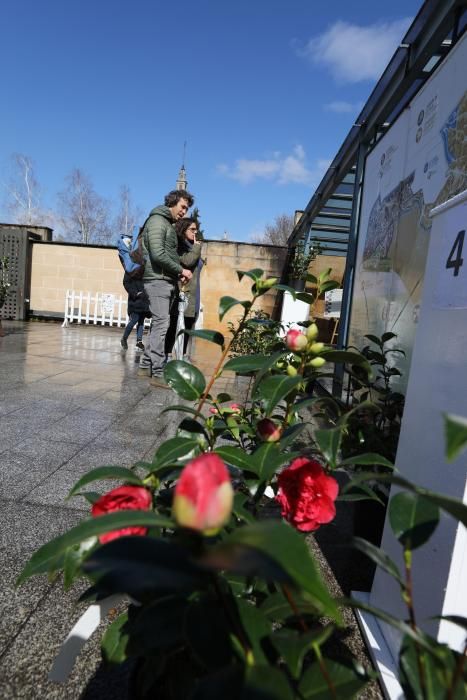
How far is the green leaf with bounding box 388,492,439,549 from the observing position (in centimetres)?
56

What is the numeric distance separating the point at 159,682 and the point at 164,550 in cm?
45

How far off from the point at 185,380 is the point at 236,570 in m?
0.69

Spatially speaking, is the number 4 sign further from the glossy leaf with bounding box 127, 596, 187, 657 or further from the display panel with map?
the display panel with map

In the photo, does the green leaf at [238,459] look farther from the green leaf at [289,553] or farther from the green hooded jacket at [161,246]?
the green hooded jacket at [161,246]

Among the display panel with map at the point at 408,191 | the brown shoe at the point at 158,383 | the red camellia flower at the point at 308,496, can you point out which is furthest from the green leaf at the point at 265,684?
the brown shoe at the point at 158,383

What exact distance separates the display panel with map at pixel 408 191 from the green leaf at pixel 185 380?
5.75 feet

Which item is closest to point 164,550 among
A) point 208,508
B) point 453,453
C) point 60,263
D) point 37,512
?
point 208,508

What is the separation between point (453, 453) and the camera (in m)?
0.34

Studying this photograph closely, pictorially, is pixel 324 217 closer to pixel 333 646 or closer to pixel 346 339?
pixel 346 339

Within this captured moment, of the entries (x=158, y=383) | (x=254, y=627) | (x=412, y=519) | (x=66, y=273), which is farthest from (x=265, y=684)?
(x=66, y=273)

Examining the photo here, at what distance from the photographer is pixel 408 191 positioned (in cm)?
281

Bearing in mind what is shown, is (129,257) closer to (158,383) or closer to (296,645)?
(158,383)

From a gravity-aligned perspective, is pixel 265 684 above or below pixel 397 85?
below

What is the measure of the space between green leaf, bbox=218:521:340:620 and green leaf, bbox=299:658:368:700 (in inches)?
10.0
